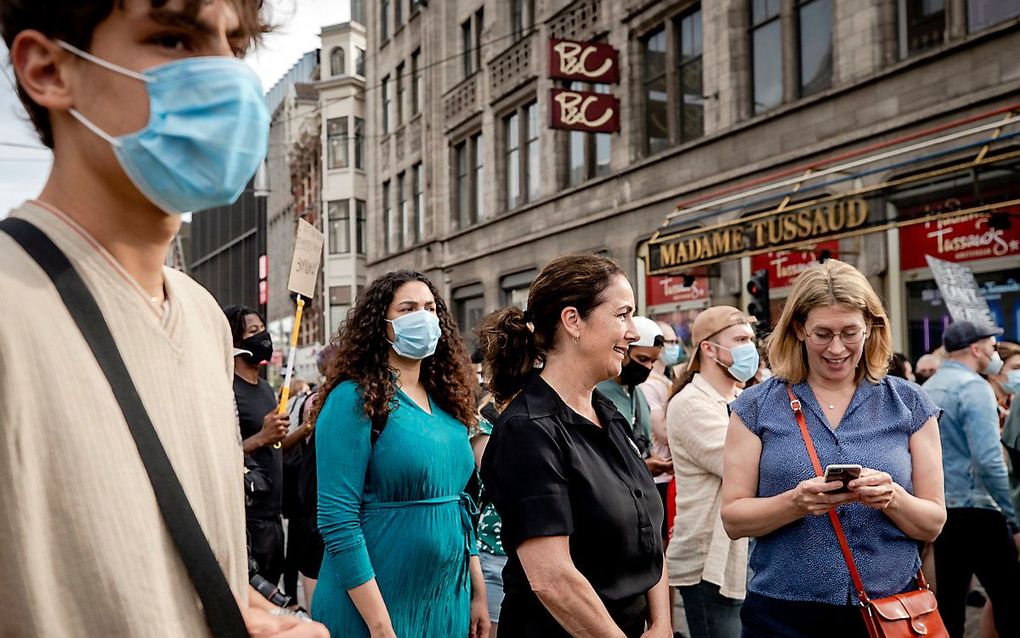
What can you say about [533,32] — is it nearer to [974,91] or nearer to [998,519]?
[974,91]

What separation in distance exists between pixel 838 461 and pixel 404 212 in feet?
96.7

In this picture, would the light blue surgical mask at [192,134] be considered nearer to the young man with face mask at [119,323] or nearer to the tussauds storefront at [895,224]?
the young man with face mask at [119,323]

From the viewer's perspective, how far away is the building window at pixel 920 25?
1220cm

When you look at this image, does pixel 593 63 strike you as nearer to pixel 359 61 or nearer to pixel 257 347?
pixel 257 347

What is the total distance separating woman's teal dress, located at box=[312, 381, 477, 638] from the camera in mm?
3375

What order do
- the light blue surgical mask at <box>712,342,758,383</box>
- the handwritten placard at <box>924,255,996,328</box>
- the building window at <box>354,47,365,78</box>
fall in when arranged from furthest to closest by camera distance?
the building window at <box>354,47,365,78</box> < the handwritten placard at <box>924,255,996,328</box> < the light blue surgical mask at <box>712,342,758,383</box>

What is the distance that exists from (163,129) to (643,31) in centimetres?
1813

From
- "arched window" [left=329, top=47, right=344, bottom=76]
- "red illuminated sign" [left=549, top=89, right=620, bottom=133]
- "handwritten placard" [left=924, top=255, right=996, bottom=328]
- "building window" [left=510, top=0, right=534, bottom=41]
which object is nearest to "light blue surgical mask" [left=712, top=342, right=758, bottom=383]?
"handwritten placard" [left=924, top=255, right=996, bottom=328]

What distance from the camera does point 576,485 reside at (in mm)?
2914

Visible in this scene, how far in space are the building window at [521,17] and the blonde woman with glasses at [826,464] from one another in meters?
20.6

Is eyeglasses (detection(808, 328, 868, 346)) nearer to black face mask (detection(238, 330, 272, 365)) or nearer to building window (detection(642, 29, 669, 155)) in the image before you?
black face mask (detection(238, 330, 272, 365))

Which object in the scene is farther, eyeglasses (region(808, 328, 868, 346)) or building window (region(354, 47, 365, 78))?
building window (region(354, 47, 365, 78))

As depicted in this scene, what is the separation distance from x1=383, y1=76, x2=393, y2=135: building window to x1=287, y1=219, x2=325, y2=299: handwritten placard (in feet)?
94.3

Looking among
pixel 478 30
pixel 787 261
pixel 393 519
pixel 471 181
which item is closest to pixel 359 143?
pixel 478 30
